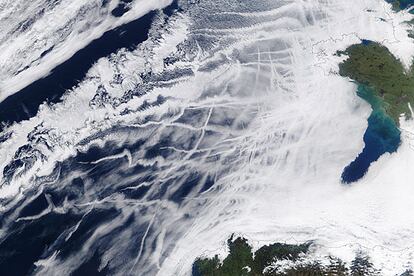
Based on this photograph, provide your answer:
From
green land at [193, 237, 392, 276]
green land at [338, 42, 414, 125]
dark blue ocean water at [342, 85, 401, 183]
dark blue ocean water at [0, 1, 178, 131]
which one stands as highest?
dark blue ocean water at [0, 1, 178, 131]

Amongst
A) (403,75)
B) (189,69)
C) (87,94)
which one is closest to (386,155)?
(403,75)

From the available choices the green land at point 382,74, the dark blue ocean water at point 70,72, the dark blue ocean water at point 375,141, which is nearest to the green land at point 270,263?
the dark blue ocean water at point 375,141

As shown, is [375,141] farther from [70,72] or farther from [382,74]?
[70,72]

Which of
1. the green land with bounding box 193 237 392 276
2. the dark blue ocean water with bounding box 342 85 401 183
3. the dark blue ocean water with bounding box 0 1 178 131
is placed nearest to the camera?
the green land with bounding box 193 237 392 276

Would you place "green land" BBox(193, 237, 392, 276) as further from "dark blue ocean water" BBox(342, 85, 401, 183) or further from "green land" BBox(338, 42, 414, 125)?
"green land" BBox(338, 42, 414, 125)

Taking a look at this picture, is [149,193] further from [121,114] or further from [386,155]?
[386,155]

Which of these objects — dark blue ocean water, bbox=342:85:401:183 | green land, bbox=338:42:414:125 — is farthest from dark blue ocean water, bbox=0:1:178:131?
dark blue ocean water, bbox=342:85:401:183
